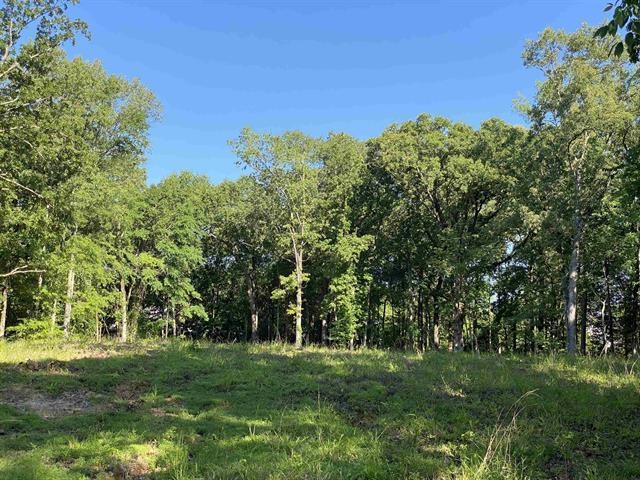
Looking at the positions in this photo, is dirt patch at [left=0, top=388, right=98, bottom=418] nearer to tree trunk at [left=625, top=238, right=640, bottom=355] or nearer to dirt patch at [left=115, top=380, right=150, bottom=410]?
dirt patch at [left=115, top=380, right=150, bottom=410]

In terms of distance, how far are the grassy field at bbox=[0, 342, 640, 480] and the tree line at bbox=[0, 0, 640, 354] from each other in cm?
418

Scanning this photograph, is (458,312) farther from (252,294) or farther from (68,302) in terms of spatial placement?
(68,302)

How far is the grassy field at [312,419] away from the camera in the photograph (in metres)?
5.48

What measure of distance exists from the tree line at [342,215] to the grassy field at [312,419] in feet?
13.7

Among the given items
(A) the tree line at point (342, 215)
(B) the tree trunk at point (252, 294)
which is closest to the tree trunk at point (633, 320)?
(A) the tree line at point (342, 215)

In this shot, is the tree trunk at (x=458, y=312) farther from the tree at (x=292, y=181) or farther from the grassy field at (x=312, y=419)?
the grassy field at (x=312, y=419)

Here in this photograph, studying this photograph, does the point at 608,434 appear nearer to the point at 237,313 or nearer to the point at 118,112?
the point at 118,112

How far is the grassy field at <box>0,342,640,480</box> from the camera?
548 centimetres

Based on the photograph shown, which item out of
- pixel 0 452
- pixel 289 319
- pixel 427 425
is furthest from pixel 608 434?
pixel 289 319

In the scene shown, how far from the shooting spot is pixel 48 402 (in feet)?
26.9

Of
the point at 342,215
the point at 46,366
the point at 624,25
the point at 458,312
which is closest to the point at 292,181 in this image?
the point at 342,215

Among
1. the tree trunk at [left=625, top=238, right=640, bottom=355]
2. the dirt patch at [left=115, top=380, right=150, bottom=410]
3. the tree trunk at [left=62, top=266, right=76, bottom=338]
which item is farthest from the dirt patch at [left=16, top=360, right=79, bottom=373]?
the tree trunk at [left=625, top=238, right=640, bottom=355]

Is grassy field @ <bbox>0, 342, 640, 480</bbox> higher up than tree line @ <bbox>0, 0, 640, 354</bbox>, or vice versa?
tree line @ <bbox>0, 0, 640, 354</bbox>

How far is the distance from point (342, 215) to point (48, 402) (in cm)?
2585
